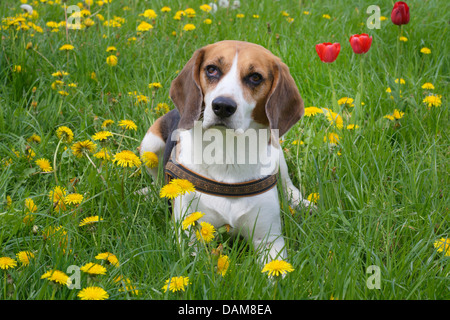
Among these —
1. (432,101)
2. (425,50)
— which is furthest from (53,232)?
(425,50)

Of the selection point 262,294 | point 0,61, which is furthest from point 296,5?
point 262,294

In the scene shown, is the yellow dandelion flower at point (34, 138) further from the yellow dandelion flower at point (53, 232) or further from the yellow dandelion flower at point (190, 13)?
the yellow dandelion flower at point (190, 13)

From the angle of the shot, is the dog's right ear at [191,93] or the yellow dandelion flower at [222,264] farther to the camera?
the dog's right ear at [191,93]

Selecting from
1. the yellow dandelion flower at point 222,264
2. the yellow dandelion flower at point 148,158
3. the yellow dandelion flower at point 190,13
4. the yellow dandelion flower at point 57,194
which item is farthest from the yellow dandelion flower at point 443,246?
the yellow dandelion flower at point 190,13

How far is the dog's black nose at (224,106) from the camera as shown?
2.61 metres

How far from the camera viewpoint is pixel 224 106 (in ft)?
8.57

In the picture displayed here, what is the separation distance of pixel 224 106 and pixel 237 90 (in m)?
0.13

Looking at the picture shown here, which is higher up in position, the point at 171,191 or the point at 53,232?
the point at 171,191

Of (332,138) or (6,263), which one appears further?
(332,138)

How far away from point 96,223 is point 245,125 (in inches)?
35.8

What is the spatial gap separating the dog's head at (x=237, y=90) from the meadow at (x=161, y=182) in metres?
0.43

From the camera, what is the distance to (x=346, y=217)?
10.4ft

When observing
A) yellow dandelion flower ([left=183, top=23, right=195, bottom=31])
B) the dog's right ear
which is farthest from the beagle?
yellow dandelion flower ([left=183, top=23, right=195, bottom=31])

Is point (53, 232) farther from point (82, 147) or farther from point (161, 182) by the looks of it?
point (161, 182)
